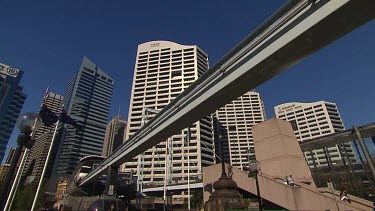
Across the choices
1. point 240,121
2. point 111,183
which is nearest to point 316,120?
point 240,121

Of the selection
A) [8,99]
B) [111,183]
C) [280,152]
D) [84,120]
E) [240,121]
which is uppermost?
[8,99]

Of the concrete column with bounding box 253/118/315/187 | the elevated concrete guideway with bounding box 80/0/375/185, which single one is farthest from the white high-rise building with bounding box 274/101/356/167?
the elevated concrete guideway with bounding box 80/0/375/185

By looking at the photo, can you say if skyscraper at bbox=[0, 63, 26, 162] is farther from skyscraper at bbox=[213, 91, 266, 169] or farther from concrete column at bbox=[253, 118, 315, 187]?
concrete column at bbox=[253, 118, 315, 187]

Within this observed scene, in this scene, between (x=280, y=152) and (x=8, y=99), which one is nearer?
(x=280, y=152)

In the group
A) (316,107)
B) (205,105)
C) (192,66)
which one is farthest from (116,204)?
(316,107)

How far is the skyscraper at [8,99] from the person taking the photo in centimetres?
15200

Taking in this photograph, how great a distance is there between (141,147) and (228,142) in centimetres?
14150

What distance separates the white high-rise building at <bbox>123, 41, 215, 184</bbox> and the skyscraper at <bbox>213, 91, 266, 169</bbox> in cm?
4763

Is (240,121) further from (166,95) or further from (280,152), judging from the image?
(280,152)

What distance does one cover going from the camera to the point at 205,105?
13438 mm

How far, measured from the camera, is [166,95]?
113875 millimetres

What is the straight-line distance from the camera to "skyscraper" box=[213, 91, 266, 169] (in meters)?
154

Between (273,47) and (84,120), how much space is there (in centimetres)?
15326

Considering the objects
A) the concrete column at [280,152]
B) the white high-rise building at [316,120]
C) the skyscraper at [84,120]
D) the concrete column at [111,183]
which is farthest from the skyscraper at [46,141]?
the white high-rise building at [316,120]
